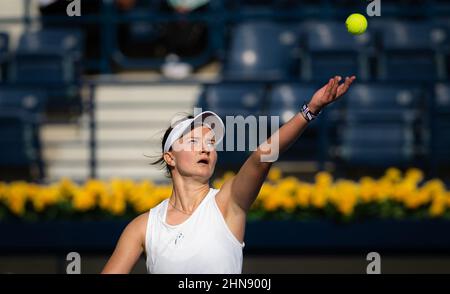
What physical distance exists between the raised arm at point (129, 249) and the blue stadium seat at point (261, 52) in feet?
21.4

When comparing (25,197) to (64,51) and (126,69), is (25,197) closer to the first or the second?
(64,51)

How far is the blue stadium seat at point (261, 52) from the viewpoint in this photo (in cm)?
1080

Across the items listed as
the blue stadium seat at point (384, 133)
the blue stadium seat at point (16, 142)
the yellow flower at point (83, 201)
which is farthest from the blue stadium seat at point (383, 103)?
the blue stadium seat at point (16, 142)

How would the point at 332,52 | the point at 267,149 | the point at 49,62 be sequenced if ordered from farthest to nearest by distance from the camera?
the point at 49,62 → the point at 332,52 → the point at 267,149

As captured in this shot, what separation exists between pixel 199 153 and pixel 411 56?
6.56 m

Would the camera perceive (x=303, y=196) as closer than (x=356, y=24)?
No

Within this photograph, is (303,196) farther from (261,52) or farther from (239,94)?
(261,52)

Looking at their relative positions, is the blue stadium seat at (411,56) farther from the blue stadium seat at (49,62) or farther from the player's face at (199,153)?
the player's face at (199,153)

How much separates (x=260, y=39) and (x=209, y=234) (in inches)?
288

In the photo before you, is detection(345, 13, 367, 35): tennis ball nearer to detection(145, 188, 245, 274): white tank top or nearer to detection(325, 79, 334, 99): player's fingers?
detection(325, 79, 334, 99): player's fingers

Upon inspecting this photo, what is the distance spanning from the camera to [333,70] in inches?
398

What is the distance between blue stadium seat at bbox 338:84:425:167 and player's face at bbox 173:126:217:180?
462cm

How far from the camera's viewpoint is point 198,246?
3.97 m

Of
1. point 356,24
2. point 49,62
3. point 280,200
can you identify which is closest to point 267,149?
point 356,24
